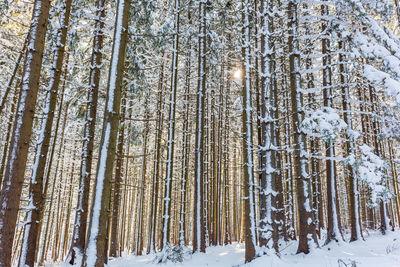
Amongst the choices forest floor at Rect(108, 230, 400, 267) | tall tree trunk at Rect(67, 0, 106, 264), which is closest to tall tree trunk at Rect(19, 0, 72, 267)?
tall tree trunk at Rect(67, 0, 106, 264)

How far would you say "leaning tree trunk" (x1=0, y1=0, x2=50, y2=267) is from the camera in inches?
201

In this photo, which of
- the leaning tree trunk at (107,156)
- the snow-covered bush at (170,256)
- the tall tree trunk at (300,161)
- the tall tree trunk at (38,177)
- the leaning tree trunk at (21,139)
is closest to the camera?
the leaning tree trunk at (21,139)

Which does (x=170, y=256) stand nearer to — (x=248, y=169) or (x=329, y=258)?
(x=248, y=169)

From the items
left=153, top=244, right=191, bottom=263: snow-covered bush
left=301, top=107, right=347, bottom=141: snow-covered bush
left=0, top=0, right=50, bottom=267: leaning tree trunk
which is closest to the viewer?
left=0, top=0, right=50, bottom=267: leaning tree trunk

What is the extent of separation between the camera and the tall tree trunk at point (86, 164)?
8406 millimetres

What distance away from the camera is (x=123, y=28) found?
6680 millimetres

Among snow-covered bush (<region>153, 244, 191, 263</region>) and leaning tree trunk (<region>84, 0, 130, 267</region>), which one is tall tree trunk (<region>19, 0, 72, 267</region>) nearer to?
leaning tree trunk (<region>84, 0, 130, 267</region>)

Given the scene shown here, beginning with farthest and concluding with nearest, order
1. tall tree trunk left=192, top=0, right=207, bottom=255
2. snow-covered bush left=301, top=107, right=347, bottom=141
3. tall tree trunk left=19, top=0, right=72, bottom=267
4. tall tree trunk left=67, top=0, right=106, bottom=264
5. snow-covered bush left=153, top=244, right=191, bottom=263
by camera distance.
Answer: tall tree trunk left=192, top=0, right=207, bottom=255 → snow-covered bush left=153, top=244, right=191, bottom=263 → tall tree trunk left=67, top=0, right=106, bottom=264 → snow-covered bush left=301, top=107, right=347, bottom=141 → tall tree trunk left=19, top=0, right=72, bottom=267

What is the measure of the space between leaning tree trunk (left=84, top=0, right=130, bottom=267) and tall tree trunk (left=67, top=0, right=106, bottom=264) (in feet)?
9.82

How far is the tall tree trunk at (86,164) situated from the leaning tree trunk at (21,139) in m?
3.30

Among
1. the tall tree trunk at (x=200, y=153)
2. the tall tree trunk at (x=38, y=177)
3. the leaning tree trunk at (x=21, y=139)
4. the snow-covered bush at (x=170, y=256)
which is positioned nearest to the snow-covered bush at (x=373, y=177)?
the tall tree trunk at (x=200, y=153)

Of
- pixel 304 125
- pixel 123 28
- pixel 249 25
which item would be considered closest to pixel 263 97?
pixel 304 125

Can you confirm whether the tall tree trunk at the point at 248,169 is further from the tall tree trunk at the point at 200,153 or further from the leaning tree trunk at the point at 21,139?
the leaning tree trunk at the point at 21,139

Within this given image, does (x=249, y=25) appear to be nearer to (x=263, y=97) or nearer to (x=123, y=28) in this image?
(x=263, y=97)
